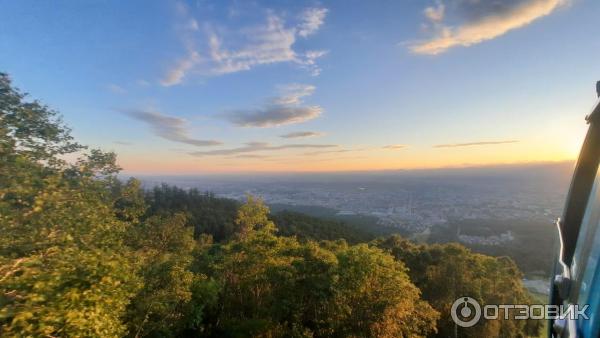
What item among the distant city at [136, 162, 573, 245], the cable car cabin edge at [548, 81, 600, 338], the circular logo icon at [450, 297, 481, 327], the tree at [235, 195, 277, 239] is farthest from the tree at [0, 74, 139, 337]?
the distant city at [136, 162, 573, 245]

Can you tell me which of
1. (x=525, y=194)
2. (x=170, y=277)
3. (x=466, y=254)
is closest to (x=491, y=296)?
(x=466, y=254)

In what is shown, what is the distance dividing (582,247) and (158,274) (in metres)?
13.0

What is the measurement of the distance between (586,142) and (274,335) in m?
14.2

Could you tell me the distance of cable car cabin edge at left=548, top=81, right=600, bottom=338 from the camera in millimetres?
1522

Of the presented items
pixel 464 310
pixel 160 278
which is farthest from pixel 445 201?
pixel 160 278

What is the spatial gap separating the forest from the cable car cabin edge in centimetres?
680

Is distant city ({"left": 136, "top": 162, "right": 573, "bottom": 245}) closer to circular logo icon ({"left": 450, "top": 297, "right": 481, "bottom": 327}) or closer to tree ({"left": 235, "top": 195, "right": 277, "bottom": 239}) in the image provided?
circular logo icon ({"left": 450, "top": 297, "right": 481, "bottom": 327})

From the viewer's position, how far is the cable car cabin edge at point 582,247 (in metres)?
1.52

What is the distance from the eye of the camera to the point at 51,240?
620 cm

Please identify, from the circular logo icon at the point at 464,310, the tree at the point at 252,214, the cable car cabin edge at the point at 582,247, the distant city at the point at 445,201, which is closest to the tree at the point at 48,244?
the cable car cabin edge at the point at 582,247

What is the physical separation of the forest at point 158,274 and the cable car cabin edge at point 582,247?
680 cm

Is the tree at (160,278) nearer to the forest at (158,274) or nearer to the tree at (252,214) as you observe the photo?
the forest at (158,274)

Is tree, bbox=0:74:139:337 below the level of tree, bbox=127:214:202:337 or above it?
above

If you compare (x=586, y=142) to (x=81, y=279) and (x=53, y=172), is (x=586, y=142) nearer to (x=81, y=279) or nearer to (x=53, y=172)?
(x=81, y=279)
